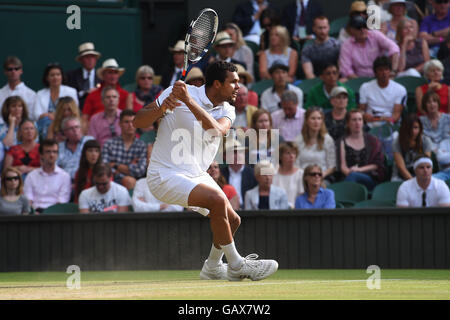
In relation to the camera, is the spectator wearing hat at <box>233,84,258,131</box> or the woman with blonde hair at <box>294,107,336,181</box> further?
the spectator wearing hat at <box>233,84,258,131</box>

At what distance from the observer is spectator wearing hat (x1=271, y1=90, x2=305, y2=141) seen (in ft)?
36.0

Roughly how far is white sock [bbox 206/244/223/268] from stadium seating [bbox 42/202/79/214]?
3290 mm

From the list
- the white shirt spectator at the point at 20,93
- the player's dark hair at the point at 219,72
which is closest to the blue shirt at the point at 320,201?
the player's dark hair at the point at 219,72

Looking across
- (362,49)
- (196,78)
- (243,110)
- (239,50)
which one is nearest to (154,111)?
(243,110)

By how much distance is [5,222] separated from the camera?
372 inches

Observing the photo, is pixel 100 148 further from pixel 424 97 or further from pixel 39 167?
pixel 424 97

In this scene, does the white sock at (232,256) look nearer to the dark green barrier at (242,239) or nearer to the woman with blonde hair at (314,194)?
the dark green barrier at (242,239)

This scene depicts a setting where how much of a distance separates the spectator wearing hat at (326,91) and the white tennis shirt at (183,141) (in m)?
4.62

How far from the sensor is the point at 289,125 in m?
11.1

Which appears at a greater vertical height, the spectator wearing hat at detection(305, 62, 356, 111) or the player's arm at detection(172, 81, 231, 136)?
the spectator wearing hat at detection(305, 62, 356, 111)

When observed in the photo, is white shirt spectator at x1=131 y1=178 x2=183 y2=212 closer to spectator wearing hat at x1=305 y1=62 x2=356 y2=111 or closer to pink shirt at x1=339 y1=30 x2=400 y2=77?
spectator wearing hat at x1=305 y1=62 x2=356 y2=111

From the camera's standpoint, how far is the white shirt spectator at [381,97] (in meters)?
11.4

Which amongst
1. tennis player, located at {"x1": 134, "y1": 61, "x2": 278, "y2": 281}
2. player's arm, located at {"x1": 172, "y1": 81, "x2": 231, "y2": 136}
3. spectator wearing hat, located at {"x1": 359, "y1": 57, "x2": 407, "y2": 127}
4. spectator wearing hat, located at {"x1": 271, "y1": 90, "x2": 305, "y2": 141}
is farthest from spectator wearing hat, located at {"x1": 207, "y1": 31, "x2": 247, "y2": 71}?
player's arm, located at {"x1": 172, "y1": 81, "x2": 231, "y2": 136}
